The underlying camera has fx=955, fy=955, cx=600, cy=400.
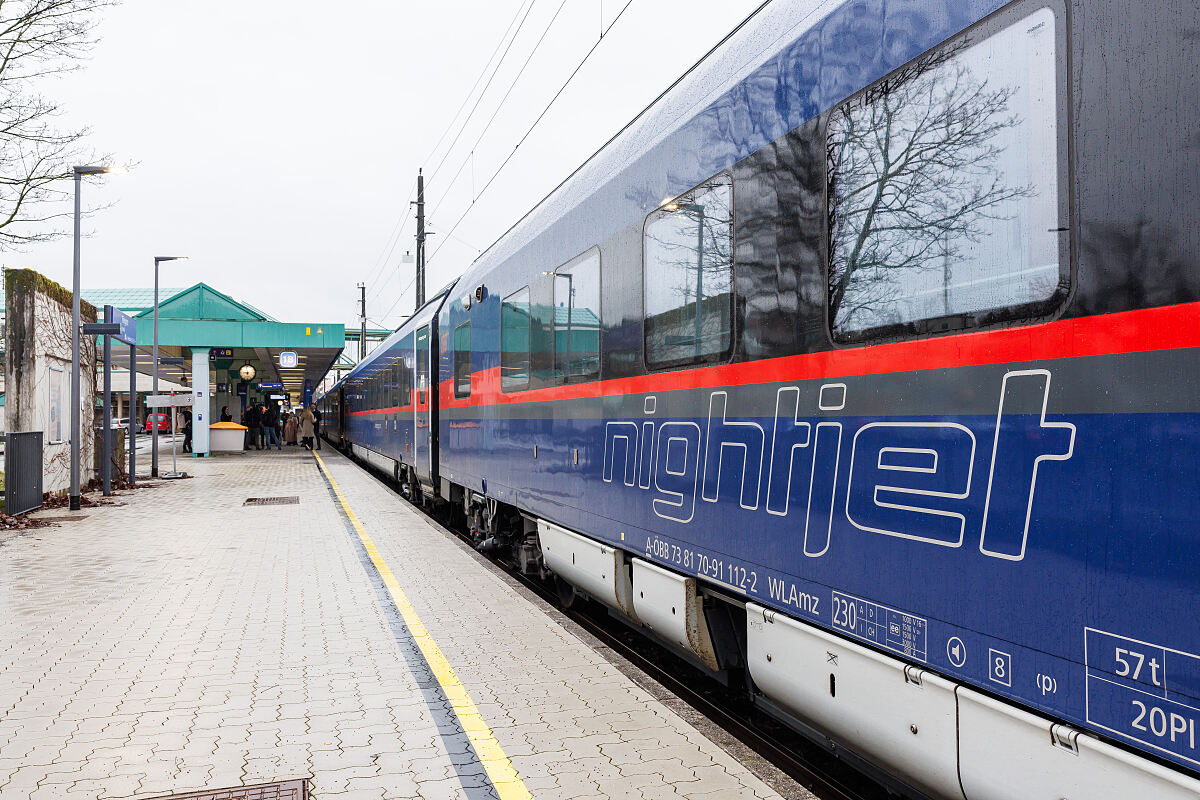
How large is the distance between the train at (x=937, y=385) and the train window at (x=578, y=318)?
27.8 inches

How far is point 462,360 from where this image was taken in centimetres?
1027

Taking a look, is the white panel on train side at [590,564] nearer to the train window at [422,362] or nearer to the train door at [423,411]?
the train door at [423,411]

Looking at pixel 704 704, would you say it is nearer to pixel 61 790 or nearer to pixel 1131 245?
pixel 61 790

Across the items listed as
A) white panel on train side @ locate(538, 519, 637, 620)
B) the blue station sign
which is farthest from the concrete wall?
white panel on train side @ locate(538, 519, 637, 620)

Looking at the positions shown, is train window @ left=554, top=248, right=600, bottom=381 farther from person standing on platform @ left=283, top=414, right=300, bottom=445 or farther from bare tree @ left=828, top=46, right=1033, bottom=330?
person standing on platform @ left=283, top=414, right=300, bottom=445

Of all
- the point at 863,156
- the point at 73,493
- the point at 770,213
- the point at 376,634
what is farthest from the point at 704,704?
the point at 73,493

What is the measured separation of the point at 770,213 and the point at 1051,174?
1.39 metres

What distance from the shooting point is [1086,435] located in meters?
2.28

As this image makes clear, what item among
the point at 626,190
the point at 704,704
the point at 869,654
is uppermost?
the point at 626,190

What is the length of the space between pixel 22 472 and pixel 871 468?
43.1ft

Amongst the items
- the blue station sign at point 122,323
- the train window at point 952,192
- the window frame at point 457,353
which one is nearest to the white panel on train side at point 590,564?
the train window at point 952,192

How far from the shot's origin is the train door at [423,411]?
41.1 feet

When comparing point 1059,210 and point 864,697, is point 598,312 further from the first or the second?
point 1059,210

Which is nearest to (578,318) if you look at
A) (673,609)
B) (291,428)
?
(673,609)
